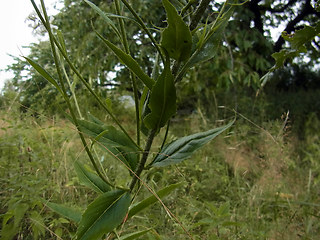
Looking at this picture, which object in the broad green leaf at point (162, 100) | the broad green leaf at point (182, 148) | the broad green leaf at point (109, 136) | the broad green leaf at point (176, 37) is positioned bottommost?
the broad green leaf at point (182, 148)

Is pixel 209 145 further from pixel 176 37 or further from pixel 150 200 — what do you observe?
pixel 176 37

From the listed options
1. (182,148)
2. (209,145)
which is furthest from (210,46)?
(209,145)

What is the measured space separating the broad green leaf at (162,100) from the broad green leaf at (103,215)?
149 mm

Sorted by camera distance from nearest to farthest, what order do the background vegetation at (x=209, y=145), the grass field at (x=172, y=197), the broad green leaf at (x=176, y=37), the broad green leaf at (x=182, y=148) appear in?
the broad green leaf at (x=176, y=37), the broad green leaf at (x=182, y=148), the grass field at (x=172, y=197), the background vegetation at (x=209, y=145)

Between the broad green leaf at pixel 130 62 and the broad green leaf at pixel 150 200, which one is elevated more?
the broad green leaf at pixel 130 62

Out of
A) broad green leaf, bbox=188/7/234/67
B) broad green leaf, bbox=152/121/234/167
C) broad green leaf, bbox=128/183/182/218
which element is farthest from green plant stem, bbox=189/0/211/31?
broad green leaf, bbox=128/183/182/218

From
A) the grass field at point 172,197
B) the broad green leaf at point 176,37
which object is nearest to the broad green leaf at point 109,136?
the grass field at point 172,197

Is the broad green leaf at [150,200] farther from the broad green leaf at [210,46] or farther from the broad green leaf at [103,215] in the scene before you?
the broad green leaf at [210,46]

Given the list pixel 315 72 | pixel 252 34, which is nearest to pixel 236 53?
pixel 252 34

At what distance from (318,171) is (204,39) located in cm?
215

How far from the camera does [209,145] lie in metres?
2.65

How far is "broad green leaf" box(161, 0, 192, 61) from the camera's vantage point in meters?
0.43

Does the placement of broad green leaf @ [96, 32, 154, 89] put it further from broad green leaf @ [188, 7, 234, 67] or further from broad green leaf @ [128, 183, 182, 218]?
broad green leaf @ [128, 183, 182, 218]

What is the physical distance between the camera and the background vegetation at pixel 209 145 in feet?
3.42
